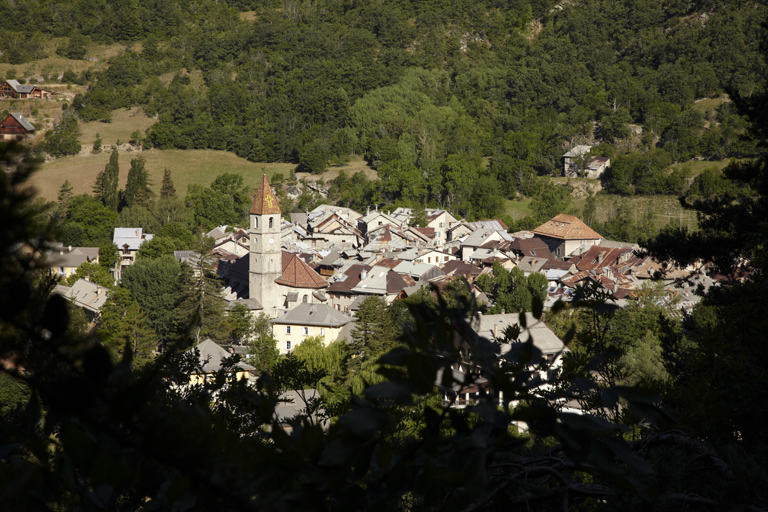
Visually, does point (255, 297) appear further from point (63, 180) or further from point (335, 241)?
point (63, 180)

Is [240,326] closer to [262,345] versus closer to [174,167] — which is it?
[262,345]

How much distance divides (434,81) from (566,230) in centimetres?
4154

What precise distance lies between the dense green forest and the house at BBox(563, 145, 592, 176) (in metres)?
1.40

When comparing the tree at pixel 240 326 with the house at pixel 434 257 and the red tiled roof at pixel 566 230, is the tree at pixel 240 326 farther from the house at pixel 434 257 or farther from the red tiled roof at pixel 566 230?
the red tiled roof at pixel 566 230

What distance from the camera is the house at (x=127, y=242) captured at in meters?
44.3

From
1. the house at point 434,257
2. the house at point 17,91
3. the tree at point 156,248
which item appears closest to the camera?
the tree at point 156,248

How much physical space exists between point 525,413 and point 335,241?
1936 inches

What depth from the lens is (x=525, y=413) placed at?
1242 millimetres

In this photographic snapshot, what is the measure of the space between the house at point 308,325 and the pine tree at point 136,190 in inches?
1136

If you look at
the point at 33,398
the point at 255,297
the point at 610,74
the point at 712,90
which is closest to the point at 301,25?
the point at 610,74

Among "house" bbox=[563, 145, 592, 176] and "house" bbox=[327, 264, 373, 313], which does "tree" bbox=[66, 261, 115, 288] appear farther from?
"house" bbox=[563, 145, 592, 176]

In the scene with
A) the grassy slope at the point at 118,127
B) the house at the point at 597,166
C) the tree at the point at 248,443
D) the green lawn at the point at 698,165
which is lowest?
the house at the point at 597,166

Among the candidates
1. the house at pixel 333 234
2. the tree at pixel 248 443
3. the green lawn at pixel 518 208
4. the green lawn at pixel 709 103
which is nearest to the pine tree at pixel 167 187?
the house at pixel 333 234

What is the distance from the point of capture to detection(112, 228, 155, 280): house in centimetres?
4431
